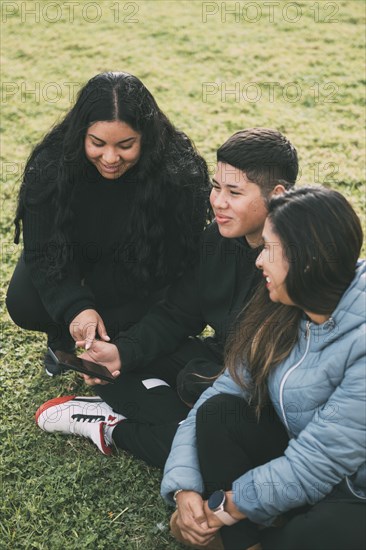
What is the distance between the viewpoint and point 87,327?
10.3ft

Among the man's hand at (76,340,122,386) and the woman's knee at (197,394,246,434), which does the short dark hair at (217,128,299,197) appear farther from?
the man's hand at (76,340,122,386)

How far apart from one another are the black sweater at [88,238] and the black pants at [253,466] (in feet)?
2.85

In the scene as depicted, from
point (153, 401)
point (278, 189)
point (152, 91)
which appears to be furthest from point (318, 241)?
point (152, 91)

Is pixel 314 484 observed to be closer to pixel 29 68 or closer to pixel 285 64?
pixel 285 64

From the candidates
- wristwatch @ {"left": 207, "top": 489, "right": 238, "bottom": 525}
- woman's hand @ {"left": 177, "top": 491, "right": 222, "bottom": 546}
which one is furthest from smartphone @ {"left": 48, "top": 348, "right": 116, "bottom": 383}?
wristwatch @ {"left": 207, "top": 489, "right": 238, "bottom": 525}

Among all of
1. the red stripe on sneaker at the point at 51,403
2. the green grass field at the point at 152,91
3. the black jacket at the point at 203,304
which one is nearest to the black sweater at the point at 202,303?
the black jacket at the point at 203,304

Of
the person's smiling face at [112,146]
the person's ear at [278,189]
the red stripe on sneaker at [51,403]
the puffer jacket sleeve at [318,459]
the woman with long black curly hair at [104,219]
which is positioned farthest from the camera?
the red stripe on sneaker at [51,403]

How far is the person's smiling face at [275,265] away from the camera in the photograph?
2.35 meters

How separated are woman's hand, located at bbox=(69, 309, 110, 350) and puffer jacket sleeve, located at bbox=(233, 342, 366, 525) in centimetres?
99

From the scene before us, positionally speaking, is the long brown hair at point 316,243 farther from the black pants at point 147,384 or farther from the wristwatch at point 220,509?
the black pants at point 147,384

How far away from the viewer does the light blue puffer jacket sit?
2297 mm

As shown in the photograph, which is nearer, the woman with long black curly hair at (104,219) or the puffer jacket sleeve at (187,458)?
the puffer jacket sleeve at (187,458)

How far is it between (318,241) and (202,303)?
0.91m

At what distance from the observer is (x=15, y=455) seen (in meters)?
3.07
